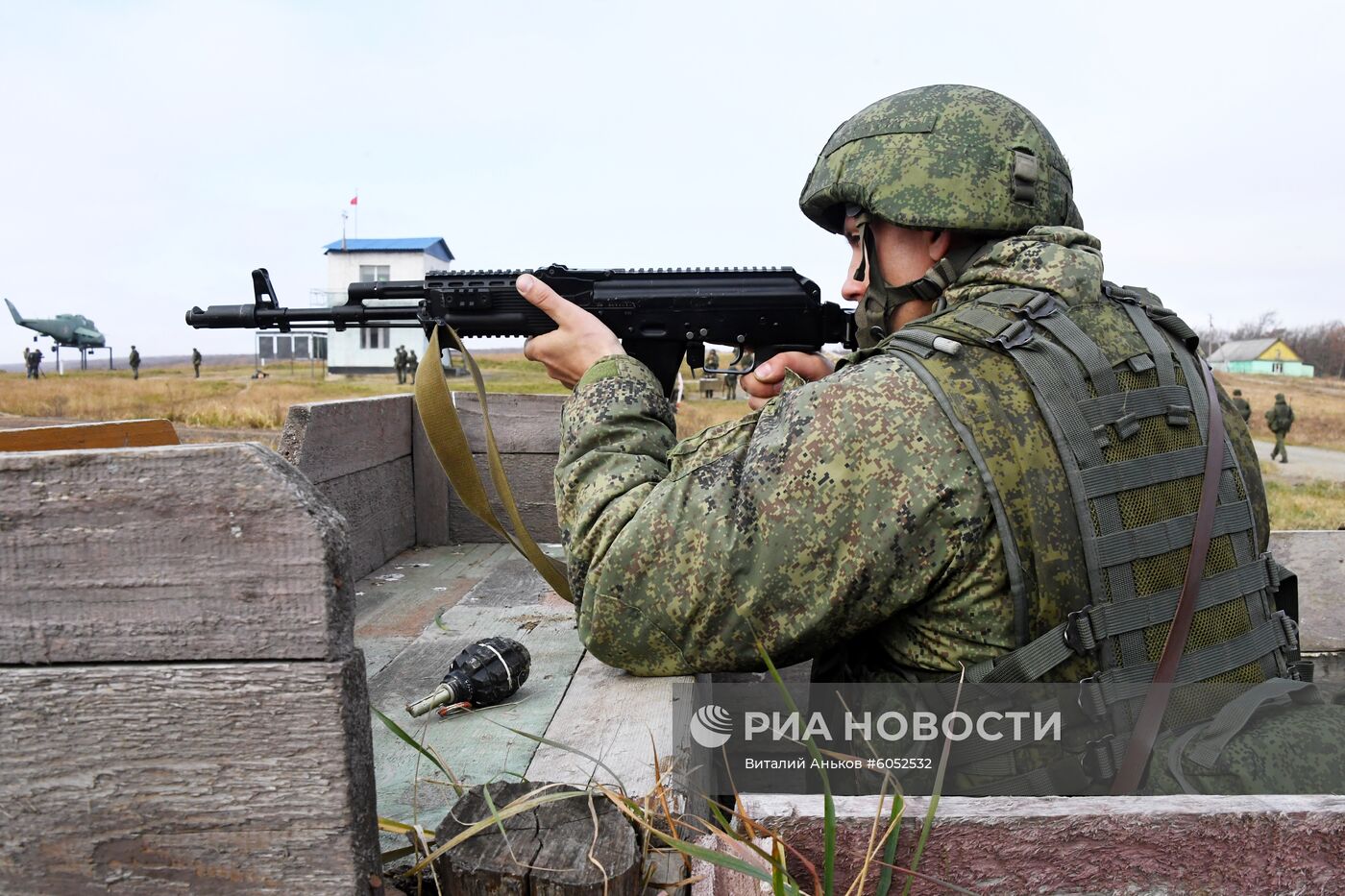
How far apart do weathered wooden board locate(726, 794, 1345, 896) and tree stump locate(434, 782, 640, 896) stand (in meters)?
0.25

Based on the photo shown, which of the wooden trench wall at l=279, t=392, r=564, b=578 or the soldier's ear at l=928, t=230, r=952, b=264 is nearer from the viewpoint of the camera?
the soldier's ear at l=928, t=230, r=952, b=264

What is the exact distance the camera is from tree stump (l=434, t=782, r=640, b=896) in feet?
4.97

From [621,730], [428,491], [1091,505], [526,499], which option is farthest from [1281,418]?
[621,730]

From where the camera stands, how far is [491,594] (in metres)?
3.89

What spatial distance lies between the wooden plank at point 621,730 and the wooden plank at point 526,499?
7.83 ft

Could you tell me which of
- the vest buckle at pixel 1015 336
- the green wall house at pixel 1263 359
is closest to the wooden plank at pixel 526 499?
the vest buckle at pixel 1015 336

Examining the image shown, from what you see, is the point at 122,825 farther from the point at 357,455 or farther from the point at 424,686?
the point at 357,455

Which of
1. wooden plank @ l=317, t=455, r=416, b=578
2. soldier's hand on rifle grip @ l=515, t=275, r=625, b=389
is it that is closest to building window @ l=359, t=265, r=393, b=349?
wooden plank @ l=317, t=455, r=416, b=578

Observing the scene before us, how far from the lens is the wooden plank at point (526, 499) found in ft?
16.2

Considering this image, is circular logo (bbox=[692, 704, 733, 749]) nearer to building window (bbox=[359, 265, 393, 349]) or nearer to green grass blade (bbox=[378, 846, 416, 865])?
green grass blade (bbox=[378, 846, 416, 865])

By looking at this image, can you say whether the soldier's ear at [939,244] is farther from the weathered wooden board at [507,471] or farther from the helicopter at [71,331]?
the helicopter at [71,331]

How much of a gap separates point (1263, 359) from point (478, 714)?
109857 millimetres

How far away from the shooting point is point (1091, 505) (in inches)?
79.2

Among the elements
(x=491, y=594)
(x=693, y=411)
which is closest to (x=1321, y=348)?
(x=693, y=411)
